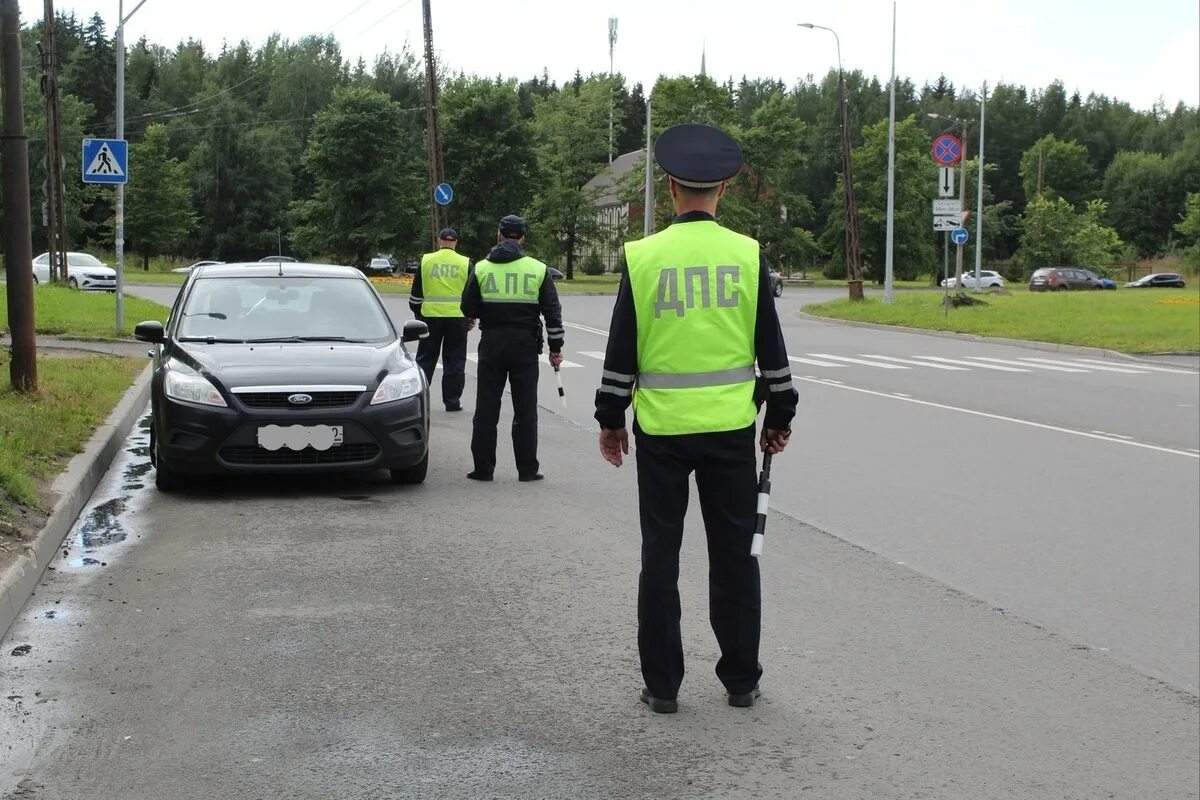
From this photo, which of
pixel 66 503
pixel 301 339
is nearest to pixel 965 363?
pixel 301 339

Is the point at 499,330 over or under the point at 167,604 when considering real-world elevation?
over

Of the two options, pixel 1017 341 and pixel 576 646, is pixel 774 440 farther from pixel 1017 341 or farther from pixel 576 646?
pixel 1017 341

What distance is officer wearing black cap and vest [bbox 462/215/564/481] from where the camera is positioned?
32.6 ft

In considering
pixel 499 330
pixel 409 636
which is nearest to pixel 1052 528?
pixel 499 330

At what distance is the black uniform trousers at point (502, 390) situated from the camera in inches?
391

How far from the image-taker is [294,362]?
9203 millimetres

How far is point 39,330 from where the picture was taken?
22.7 meters

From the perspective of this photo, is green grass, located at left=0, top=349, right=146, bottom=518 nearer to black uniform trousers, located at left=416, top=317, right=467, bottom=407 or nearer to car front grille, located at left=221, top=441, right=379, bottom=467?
car front grille, located at left=221, top=441, right=379, bottom=467

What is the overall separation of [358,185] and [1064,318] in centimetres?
5385

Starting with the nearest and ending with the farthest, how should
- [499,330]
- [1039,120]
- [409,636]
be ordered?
[409,636]
[499,330]
[1039,120]

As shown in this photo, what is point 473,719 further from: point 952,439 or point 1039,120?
point 1039,120

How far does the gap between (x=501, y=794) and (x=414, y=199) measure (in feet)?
261

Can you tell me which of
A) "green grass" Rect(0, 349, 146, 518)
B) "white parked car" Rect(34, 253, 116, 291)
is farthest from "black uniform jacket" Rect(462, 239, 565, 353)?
"white parked car" Rect(34, 253, 116, 291)

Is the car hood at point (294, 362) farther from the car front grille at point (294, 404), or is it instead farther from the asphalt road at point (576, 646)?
the asphalt road at point (576, 646)
